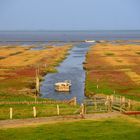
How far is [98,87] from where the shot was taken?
68.5 m

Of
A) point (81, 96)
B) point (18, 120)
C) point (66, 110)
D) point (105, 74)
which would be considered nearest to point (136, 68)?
point (105, 74)

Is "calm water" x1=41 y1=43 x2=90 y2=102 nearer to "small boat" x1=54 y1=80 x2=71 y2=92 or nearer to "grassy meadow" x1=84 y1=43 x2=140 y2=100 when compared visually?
"small boat" x1=54 y1=80 x2=71 y2=92

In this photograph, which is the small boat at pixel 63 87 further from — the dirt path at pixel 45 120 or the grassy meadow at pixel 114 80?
the dirt path at pixel 45 120

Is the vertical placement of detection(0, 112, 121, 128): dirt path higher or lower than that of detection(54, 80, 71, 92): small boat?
higher

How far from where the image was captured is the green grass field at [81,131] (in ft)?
107

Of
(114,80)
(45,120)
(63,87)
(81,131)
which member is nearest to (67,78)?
(114,80)

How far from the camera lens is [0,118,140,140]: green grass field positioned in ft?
107

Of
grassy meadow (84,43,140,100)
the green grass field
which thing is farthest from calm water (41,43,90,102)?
the green grass field

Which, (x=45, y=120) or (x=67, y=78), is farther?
(x=67, y=78)

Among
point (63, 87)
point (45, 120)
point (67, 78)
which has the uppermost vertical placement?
point (45, 120)

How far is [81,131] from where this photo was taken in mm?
34469

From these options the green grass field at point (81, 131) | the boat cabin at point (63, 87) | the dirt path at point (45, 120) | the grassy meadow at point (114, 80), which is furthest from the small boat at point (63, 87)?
the green grass field at point (81, 131)

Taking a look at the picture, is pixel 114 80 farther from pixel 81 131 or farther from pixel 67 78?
pixel 81 131

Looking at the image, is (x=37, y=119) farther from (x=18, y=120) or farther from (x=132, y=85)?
(x=132, y=85)
